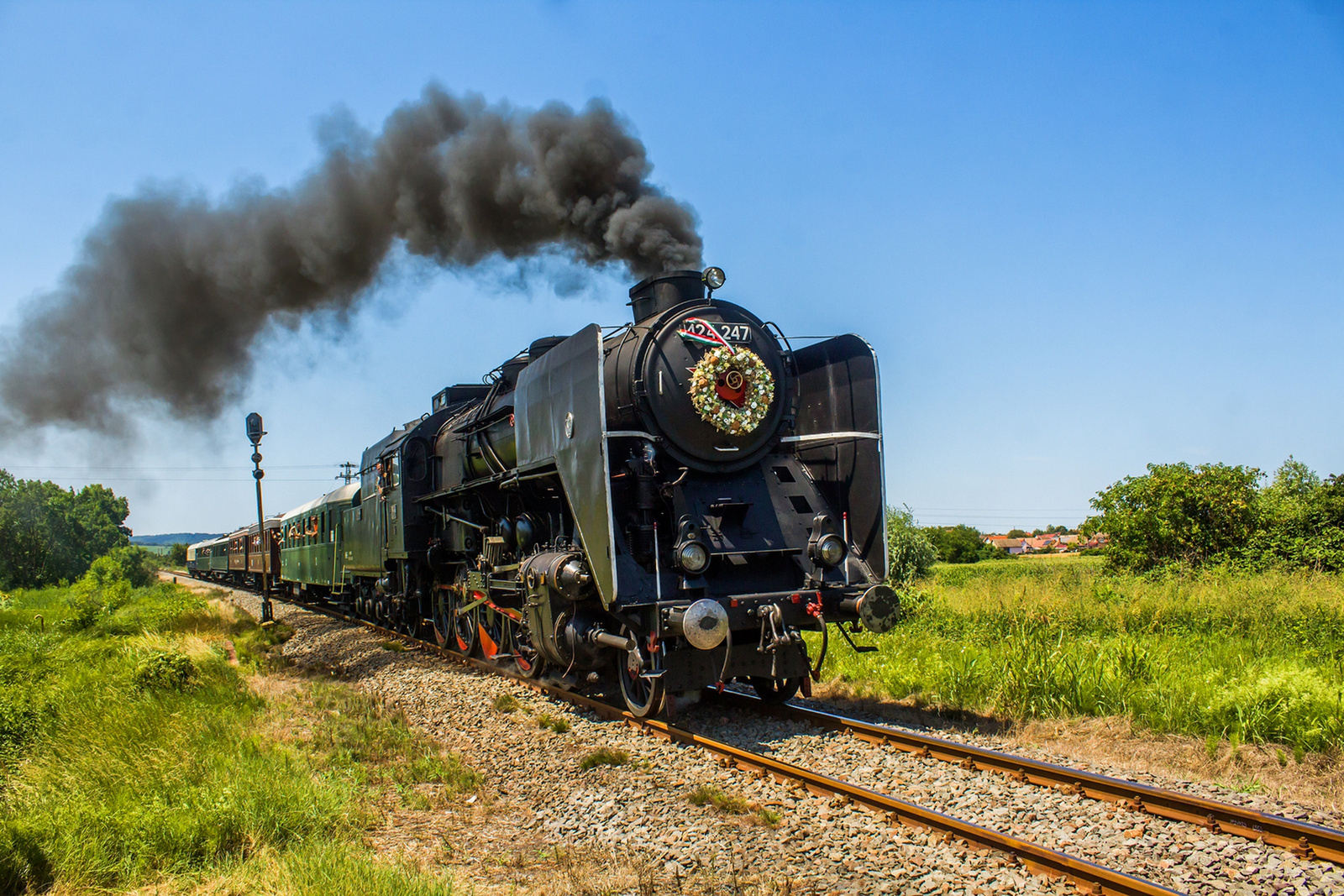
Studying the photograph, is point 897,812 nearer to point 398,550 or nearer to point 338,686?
point 338,686

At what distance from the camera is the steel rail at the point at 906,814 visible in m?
3.47

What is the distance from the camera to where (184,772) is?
525 cm

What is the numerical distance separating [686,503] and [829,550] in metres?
1.29

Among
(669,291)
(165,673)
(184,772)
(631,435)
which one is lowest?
(184,772)

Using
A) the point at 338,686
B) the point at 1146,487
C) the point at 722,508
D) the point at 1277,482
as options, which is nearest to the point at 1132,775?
the point at 722,508

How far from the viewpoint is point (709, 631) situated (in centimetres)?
592

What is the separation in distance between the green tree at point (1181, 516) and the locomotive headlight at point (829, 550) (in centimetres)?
1503

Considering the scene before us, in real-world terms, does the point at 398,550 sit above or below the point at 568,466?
below

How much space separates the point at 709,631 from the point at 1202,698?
381cm

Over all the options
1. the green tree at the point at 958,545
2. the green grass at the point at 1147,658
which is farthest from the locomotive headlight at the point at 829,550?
the green tree at the point at 958,545

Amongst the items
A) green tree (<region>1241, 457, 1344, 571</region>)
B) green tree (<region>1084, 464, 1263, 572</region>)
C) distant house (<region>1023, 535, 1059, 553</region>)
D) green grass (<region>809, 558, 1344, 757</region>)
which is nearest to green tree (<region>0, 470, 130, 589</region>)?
green grass (<region>809, 558, 1344, 757</region>)

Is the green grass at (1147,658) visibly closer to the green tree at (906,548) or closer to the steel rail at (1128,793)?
the steel rail at (1128,793)

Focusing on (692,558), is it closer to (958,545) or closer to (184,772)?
(184,772)

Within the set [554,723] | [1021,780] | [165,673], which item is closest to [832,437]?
[1021,780]
